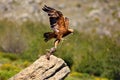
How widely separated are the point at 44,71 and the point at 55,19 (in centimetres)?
257

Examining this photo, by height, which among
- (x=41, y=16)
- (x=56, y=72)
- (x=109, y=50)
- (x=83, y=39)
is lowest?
(x=56, y=72)

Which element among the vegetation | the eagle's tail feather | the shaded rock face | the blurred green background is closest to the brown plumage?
the eagle's tail feather

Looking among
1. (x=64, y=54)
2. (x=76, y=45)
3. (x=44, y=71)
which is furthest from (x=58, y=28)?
(x=76, y=45)

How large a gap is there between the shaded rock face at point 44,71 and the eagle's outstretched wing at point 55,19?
65.4 inches

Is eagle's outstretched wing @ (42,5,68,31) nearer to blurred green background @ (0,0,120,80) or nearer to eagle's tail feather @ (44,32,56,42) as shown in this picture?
eagle's tail feather @ (44,32,56,42)

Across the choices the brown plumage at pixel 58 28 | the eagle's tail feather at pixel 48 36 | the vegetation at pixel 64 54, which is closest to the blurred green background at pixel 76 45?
the vegetation at pixel 64 54

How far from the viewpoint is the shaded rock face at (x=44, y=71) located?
81.5ft

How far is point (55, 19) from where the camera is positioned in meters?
24.6

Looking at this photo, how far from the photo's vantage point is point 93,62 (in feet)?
212

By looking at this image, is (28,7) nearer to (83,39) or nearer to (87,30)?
(87,30)

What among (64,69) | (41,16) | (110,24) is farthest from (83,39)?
(64,69)

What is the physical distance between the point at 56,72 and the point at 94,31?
95.3 m

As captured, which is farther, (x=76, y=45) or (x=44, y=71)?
(x=76, y=45)

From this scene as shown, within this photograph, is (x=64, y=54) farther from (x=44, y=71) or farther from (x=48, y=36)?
(x=48, y=36)
